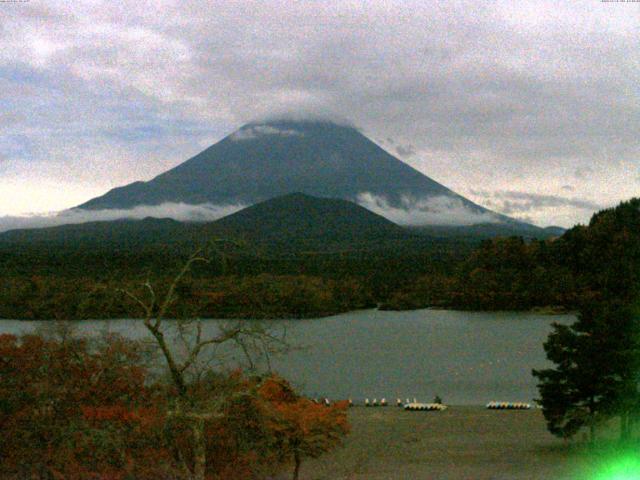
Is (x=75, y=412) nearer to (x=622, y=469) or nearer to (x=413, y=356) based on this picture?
(x=622, y=469)

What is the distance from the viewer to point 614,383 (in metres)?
11.8

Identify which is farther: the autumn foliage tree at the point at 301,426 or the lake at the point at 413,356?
the lake at the point at 413,356

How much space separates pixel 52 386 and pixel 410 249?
7681cm

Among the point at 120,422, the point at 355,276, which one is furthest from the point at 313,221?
the point at 120,422

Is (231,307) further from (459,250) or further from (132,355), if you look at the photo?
(459,250)

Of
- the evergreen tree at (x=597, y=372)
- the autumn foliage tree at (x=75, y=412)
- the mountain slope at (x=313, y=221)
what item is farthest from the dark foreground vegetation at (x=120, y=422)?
the mountain slope at (x=313, y=221)

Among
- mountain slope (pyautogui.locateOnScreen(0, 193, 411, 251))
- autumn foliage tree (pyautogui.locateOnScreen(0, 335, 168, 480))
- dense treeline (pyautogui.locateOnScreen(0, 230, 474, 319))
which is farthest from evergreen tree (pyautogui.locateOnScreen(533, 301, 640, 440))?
mountain slope (pyautogui.locateOnScreen(0, 193, 411, 251))

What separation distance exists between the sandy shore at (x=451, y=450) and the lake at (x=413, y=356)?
186 centimetres

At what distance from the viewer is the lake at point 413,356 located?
2255 cm

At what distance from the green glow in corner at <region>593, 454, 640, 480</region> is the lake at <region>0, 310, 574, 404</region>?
5105 mm

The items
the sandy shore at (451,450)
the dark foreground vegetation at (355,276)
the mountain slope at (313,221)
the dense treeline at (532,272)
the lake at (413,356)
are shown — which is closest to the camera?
the sandy shore at (451,450)

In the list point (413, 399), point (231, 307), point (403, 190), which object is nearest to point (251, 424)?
point (413, 399)

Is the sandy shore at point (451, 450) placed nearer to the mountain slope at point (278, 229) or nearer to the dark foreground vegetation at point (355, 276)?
the dark foreground vegetation at point (355, 276)

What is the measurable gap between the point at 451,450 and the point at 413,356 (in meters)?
16.3
